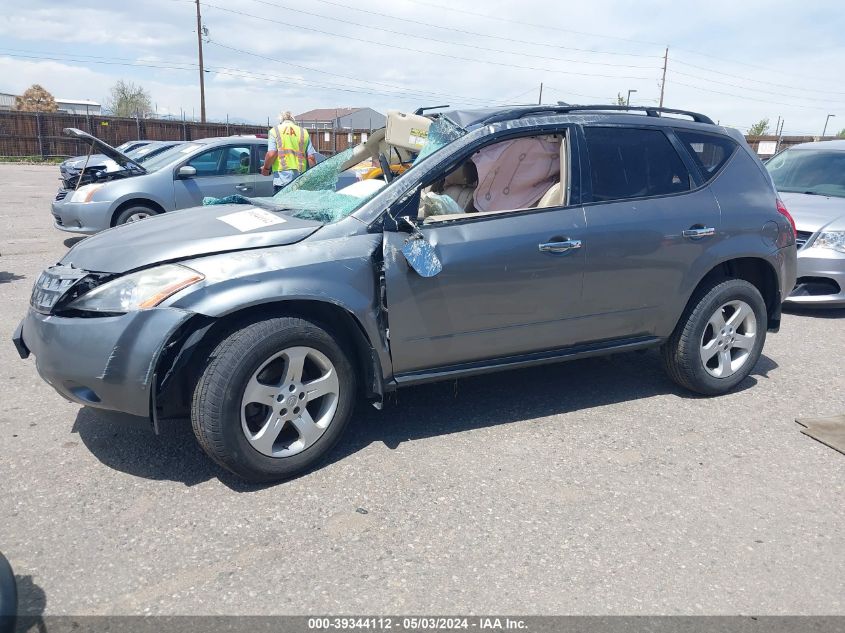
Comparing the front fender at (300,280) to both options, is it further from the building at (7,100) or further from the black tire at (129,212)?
the building at (7,100)

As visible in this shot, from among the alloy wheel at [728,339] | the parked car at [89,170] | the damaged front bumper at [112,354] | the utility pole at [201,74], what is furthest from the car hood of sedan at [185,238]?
the utility pole at [201,74]

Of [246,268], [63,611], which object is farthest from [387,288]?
[63,611]

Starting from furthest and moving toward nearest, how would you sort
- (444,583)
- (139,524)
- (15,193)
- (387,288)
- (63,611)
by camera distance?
(15,193) < (387,288) < (139,524) < (444,583) < (63,611)

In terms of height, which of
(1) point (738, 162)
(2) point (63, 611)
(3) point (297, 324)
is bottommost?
(2) point (63, 611)

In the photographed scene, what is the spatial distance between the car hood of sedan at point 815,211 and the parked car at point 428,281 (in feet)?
8.75

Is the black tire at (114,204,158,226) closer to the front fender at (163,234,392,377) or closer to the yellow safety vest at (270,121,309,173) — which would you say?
→ the yellow safety vest at (270,121,309,173)

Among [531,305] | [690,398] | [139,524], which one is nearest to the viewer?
[139,524]

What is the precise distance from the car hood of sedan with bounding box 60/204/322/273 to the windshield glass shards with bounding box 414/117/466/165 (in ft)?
2.62

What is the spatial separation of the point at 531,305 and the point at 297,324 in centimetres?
135

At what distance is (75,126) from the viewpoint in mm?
31859

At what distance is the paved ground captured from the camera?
2.58m

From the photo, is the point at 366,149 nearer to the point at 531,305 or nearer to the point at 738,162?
the point at 531,305

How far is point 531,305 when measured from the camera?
12.5 ft

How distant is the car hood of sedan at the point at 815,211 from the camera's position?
6.91 meters
